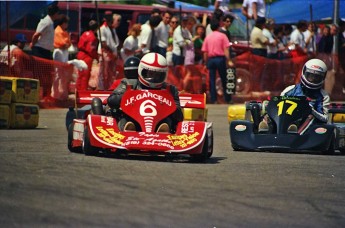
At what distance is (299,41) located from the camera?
25641 millimetres

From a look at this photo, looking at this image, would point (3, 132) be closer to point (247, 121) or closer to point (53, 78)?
point (247, 121)

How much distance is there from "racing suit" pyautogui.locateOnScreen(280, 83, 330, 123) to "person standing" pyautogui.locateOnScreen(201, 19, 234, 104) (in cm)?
790

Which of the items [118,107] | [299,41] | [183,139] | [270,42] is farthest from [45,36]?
[183,139]

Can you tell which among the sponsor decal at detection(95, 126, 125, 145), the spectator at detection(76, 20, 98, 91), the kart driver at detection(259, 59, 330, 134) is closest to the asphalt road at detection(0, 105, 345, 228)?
the sponsor decal at detection(95, 126, 125, 145)

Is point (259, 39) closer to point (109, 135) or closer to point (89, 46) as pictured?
point (89, 46)

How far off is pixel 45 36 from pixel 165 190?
11230mm

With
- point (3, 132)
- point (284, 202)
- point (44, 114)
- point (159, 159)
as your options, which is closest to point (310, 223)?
point (284, 202)

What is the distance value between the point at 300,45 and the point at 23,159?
1536 cm

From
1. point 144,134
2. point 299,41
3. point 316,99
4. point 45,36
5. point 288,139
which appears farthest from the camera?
point 299,41

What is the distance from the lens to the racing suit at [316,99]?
1362cm

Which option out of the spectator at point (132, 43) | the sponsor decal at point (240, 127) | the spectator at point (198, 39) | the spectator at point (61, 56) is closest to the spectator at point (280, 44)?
the spectator at point (198, 39)

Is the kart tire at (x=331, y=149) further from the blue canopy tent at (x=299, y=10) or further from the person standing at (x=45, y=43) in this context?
the blue canopy tent at (x=299, y=10)

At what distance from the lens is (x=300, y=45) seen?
25594 millimetres

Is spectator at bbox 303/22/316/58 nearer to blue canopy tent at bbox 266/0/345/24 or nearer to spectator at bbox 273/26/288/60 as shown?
spectator at bbox 273/26/288/60
